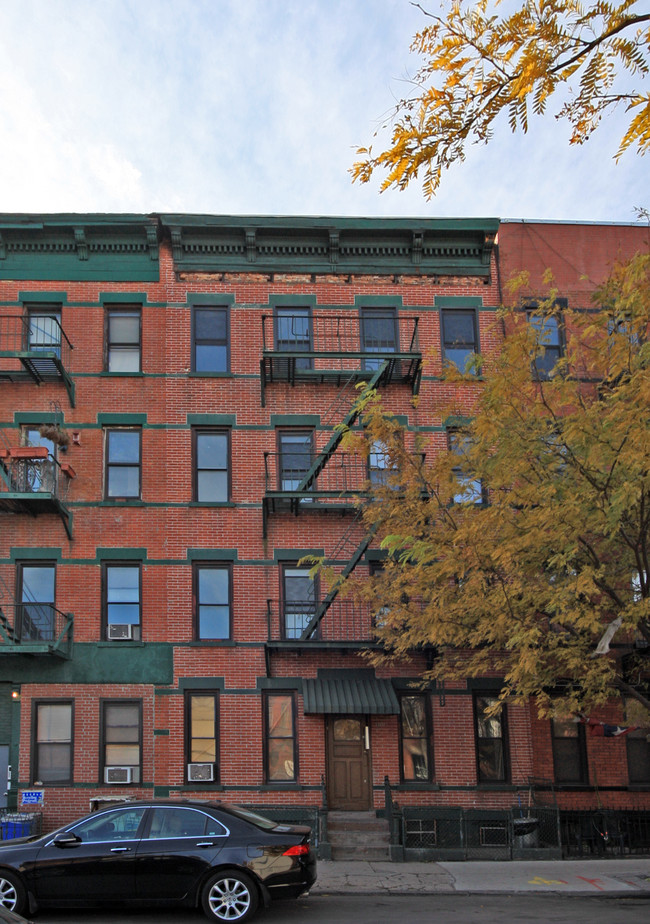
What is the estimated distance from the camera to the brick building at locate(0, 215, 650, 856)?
19531 millimetres

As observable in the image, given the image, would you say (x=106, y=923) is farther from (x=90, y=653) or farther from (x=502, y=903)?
(x=90, y=653)

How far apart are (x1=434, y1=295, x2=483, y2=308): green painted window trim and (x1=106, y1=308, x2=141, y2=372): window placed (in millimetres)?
7244

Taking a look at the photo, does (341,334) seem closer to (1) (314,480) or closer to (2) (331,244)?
(2) (331,244)

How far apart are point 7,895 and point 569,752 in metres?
13.0

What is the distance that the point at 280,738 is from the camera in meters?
19.7

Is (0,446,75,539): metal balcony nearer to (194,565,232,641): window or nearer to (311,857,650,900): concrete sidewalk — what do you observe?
(194,565,232,641): window

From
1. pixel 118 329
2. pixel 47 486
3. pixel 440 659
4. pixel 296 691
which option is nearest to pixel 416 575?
pixel 440 659

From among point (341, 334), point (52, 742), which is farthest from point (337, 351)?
point (52, 742)

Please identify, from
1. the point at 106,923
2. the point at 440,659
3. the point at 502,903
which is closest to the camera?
the point at 106,923

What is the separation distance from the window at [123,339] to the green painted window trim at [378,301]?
5299mm

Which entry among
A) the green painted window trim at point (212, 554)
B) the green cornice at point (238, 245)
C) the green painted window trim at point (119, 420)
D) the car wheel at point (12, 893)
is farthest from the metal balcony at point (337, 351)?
the car wheel at point (12, 893)

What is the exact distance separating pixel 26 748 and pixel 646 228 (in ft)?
62.0

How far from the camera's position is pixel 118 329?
22156mm

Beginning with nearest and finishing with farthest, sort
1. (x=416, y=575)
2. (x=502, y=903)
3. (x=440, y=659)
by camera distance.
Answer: (x=502, y=903) → (x=416, y=575) → (x=440, y=659)
